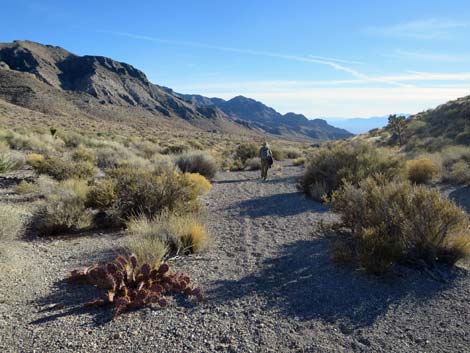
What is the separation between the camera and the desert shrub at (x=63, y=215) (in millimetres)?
7578

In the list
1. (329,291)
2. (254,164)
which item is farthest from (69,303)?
(254,164)

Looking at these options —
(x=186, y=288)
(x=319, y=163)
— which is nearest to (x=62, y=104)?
(x=319, y=163)

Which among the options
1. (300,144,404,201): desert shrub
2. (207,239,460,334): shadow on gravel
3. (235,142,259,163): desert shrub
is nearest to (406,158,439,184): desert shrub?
(300,144,404,201): desert shrub

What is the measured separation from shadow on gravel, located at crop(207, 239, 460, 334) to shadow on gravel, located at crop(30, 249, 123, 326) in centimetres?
138

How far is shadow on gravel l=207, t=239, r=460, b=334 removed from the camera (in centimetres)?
452

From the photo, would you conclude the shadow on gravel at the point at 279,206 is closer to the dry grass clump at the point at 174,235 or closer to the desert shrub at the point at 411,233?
the dry grass clump at the point at 174,235

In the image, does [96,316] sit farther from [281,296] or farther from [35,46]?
[35,46]

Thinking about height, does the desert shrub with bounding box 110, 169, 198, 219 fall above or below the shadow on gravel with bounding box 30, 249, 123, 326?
above

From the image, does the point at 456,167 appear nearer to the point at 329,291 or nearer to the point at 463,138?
the point at 329,291

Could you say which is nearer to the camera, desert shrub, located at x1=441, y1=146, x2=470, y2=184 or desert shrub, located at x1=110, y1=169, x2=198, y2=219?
desert shrub, located at x1=110, y1=169, x2=198, y2=219

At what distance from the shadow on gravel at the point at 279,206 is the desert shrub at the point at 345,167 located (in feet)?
1.89

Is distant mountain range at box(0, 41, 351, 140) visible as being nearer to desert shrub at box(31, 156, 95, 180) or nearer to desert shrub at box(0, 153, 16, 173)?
desert shrub at box(0, 153, 16, 173)

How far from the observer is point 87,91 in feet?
326

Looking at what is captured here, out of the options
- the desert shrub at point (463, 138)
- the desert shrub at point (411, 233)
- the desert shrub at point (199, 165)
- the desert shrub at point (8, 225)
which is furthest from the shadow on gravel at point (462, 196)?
the desert shrub at point (463, 138)
